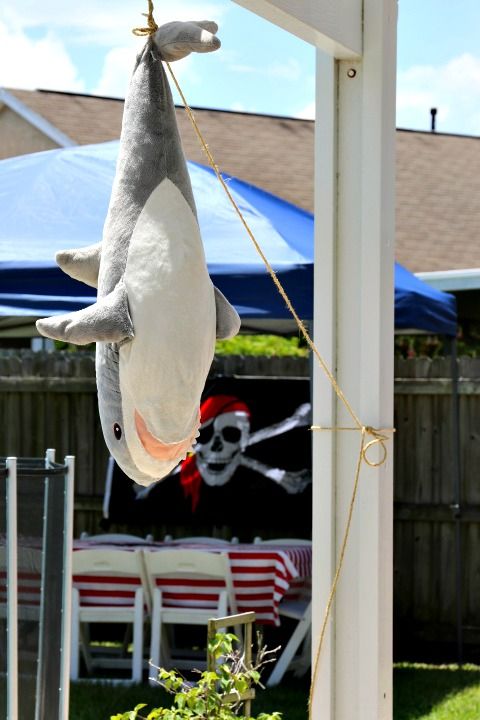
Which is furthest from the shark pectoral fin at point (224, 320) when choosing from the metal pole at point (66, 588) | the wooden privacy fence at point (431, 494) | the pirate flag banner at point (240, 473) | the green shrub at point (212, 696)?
the wooden privacy fence at point (431, 494)

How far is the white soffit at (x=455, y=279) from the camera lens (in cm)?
998

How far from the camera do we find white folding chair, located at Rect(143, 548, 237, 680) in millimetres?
5777

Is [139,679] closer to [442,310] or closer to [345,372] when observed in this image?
[442,310]

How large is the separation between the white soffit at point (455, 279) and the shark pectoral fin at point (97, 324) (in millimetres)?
8147

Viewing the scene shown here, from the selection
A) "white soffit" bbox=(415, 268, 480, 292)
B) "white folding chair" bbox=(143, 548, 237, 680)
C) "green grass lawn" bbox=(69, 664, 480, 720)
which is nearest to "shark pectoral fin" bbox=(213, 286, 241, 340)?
"green grass lawn" bbox=(69, 664, 480, 720)

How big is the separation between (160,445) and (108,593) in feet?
14.0

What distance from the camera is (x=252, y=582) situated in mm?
5930

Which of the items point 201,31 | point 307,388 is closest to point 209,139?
point 307,388

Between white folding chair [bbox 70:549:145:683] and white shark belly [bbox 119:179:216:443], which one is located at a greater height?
white shark belly [bbox 119:179:216:443]

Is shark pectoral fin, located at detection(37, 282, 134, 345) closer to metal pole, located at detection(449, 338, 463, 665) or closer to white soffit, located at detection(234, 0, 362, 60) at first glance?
white soffit, located at detection(234, 0, 362, 60)

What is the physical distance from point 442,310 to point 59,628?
11.2ft

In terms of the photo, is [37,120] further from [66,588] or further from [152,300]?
[152,300]

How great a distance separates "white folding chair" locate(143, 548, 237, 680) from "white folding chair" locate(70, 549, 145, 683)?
0.07 m

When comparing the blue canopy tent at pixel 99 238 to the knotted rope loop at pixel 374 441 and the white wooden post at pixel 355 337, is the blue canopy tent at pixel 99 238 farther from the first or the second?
the knotted rope loop at pixel 374 441
